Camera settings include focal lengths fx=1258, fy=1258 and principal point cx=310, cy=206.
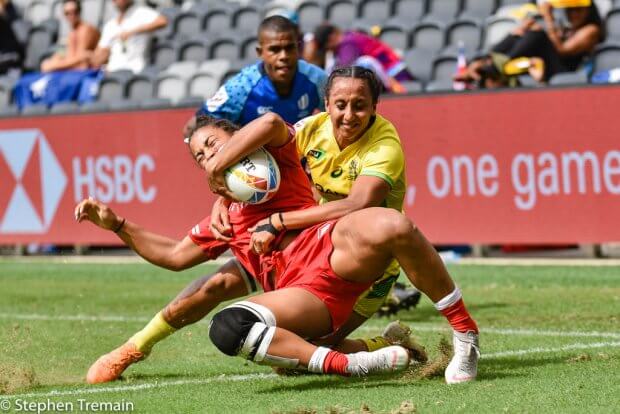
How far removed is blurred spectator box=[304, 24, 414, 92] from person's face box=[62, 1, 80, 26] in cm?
494

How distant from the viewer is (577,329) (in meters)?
8.26

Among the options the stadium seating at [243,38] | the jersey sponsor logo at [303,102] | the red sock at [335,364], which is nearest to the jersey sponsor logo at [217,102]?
the jersey sponsor logo at [303,102]

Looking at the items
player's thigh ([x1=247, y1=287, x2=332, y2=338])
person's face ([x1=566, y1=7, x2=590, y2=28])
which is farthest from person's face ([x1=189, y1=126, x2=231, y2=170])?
person's face ([x1=566, y1=7, x2=590, y2=28])

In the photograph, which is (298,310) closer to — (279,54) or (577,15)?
(279,54)

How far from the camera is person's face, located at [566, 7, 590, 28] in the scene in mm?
14328

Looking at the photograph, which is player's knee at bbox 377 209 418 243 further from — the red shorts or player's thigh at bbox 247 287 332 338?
player's thigh at bbox 247 287 332 338

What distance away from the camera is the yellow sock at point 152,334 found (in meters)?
6.85

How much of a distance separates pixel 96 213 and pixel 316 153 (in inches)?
48.7

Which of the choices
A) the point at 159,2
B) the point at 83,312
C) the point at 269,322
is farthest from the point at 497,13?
the point at 269,322

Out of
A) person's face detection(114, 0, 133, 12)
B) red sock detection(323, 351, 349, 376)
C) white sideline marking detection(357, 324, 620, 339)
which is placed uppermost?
red sock detection(323, 351, 349, 376)

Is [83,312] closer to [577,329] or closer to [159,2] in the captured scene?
[577,329]

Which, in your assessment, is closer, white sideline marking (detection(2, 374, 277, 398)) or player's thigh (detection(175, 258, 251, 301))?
white sideline marking (detection(2, 374, 277, 398))

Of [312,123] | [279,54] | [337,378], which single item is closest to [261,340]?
[337,378]

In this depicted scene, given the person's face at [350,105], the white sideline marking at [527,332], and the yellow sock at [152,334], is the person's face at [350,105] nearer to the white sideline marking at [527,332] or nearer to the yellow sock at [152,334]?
the yellow sock at [152,334]
